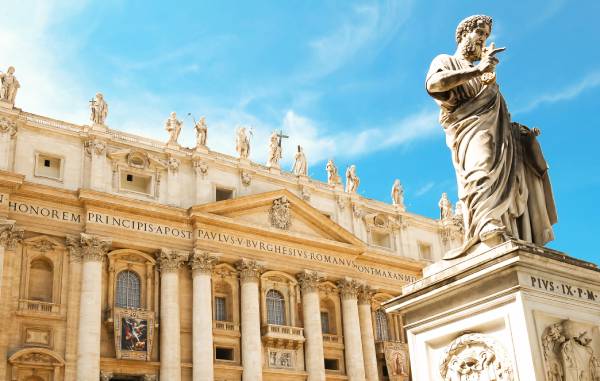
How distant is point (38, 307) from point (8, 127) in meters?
6.80

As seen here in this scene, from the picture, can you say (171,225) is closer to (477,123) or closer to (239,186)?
(239,186)

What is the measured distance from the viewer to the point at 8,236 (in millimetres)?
25859

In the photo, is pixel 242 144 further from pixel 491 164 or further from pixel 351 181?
pixel 491 164

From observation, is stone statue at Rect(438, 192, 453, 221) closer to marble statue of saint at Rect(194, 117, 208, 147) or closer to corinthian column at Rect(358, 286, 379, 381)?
corinthian column at Rect(358, 286, 379, 381)

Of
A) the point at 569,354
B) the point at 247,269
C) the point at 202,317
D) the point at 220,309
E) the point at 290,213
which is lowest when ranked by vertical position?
the point at 569,354

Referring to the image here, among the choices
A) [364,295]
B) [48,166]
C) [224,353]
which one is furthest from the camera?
[364,295]

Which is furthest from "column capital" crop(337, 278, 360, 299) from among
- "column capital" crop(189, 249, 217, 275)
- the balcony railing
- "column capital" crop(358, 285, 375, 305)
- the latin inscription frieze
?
the balcony railing

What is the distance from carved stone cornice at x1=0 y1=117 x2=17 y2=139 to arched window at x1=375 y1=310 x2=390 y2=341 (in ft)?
59.7

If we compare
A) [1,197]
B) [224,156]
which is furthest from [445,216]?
[1,197]

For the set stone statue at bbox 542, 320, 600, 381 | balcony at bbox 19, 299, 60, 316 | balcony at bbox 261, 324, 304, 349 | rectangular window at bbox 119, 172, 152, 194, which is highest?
rectangular window at bbox 119, 172, 152, 194

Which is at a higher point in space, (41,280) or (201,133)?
(201,133)

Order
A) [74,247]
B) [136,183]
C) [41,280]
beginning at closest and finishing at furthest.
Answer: [41,280]
[74,247]
[136,183]

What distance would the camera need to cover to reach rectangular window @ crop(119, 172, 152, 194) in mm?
29922

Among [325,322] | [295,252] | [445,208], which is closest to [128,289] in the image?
[295,252]
